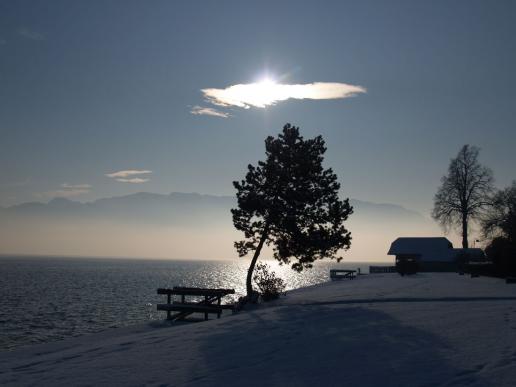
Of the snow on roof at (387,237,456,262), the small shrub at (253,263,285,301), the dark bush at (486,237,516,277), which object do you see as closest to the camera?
the small shrub at (253,263,285,301)

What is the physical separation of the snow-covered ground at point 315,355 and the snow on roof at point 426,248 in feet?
204

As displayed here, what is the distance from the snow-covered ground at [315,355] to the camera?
10.6 metres

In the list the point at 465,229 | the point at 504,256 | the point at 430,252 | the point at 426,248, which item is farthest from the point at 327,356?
the point at 426,248

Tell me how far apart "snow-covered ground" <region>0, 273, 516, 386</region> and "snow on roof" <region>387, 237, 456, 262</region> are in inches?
2453

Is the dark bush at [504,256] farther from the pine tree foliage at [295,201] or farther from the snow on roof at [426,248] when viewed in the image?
the snow on roof at [426,248]

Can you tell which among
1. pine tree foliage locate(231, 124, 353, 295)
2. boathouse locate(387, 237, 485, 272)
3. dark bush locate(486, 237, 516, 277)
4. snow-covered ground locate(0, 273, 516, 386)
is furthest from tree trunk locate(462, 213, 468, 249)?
snow-covered ground locate(0, 273, 516, 386)

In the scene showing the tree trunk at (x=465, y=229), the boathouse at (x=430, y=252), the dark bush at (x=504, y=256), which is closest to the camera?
the dark bush at (x=504, y=256)

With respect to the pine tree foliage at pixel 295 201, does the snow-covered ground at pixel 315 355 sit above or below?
below

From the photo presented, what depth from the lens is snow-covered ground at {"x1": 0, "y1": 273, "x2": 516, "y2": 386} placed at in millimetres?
10625

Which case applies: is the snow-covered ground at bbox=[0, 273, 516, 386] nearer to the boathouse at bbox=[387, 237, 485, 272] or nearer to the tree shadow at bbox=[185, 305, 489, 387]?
the tree shadow at bbox=[185, 305, 489, 387]

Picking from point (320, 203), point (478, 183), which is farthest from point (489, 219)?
point (320, 203)

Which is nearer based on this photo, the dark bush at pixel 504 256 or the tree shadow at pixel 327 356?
the tree shadow at pixel 327 356

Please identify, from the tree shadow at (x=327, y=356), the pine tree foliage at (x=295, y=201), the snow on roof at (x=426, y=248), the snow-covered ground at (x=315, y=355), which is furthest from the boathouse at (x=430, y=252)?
the tree shadow at (x=327, y=356)

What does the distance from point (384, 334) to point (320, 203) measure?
20.4 metres
